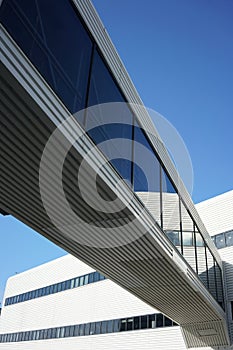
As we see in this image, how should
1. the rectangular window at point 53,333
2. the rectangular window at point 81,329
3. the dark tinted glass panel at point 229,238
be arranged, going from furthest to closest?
the rectangular window at point 53,333 < the rectangular window at point 81,329 < the dark tinted glass panel at point 229,238

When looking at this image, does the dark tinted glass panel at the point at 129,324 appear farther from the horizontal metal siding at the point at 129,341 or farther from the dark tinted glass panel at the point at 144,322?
the dark tinted glass panel at the point at 144,322

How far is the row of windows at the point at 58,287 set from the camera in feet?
75.3

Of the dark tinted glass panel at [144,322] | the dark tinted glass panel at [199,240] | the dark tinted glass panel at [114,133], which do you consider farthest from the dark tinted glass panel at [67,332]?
the dark tinted glass panel at [114,133]

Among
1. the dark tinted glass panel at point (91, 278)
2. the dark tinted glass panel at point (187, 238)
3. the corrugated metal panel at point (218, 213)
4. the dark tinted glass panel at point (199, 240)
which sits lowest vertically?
the dark tinted glass panel at point (187, 238)

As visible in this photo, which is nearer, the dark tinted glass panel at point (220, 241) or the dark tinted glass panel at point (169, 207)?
the dark tinted glass panel at point (169, 207)

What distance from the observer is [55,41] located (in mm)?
4734

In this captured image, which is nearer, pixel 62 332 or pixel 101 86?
pixel 101 86

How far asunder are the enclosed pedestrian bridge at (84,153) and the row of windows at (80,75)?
17mm

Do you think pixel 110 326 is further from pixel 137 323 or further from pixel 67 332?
pixel 67 332

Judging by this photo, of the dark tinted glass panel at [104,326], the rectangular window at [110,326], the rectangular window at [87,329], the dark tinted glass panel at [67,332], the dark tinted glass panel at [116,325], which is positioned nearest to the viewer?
the dark tinted glass panel at [116,325]

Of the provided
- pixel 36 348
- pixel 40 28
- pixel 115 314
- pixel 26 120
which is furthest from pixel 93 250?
pixel 36 348

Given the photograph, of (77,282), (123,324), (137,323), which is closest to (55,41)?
(137,323)

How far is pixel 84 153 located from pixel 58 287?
912 inches

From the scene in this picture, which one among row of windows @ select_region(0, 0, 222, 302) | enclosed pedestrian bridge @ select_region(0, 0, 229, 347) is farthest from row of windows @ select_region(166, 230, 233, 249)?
row of windows @ select_region(0, 0, 222, 302)
